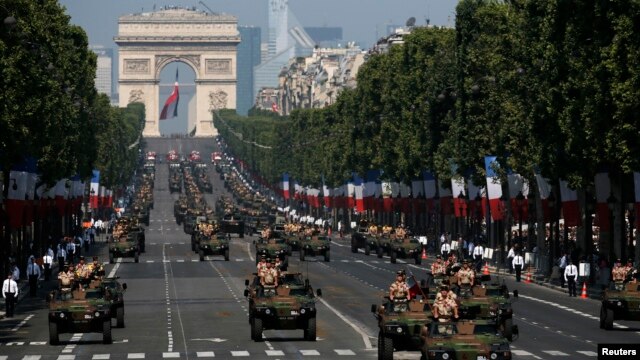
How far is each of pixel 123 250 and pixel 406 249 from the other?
16795 millimetres

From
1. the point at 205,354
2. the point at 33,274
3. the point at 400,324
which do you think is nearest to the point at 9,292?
the point at 33,274

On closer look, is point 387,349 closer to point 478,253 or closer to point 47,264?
point 47,264

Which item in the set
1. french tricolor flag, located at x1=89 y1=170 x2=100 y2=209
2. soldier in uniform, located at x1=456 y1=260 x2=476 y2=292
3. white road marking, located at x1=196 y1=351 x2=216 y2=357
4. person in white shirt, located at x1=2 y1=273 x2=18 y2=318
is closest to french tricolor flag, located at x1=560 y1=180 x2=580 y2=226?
person in white shirt, located at x1=2 y1=273 x2=18 y2=318

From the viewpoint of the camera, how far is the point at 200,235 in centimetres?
12612

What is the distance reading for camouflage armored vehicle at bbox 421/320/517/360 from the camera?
1639 inches

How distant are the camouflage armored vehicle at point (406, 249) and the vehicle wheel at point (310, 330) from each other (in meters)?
60.0

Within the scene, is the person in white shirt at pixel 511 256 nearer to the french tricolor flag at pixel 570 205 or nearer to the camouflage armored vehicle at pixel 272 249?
the french tricolor flag at pixel 570 205

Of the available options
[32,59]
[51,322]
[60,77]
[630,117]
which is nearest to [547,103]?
[630,117]

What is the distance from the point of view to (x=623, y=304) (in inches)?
2302

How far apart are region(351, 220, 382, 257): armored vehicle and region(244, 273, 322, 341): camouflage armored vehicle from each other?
3046 inches

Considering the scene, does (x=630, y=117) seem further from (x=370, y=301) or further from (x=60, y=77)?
(x=60, y=77)

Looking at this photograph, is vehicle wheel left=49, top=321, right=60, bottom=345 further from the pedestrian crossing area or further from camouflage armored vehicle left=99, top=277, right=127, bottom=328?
the pedestrian crossing area

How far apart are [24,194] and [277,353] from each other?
4374 centimetres

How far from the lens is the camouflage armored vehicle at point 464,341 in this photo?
4162 cm
